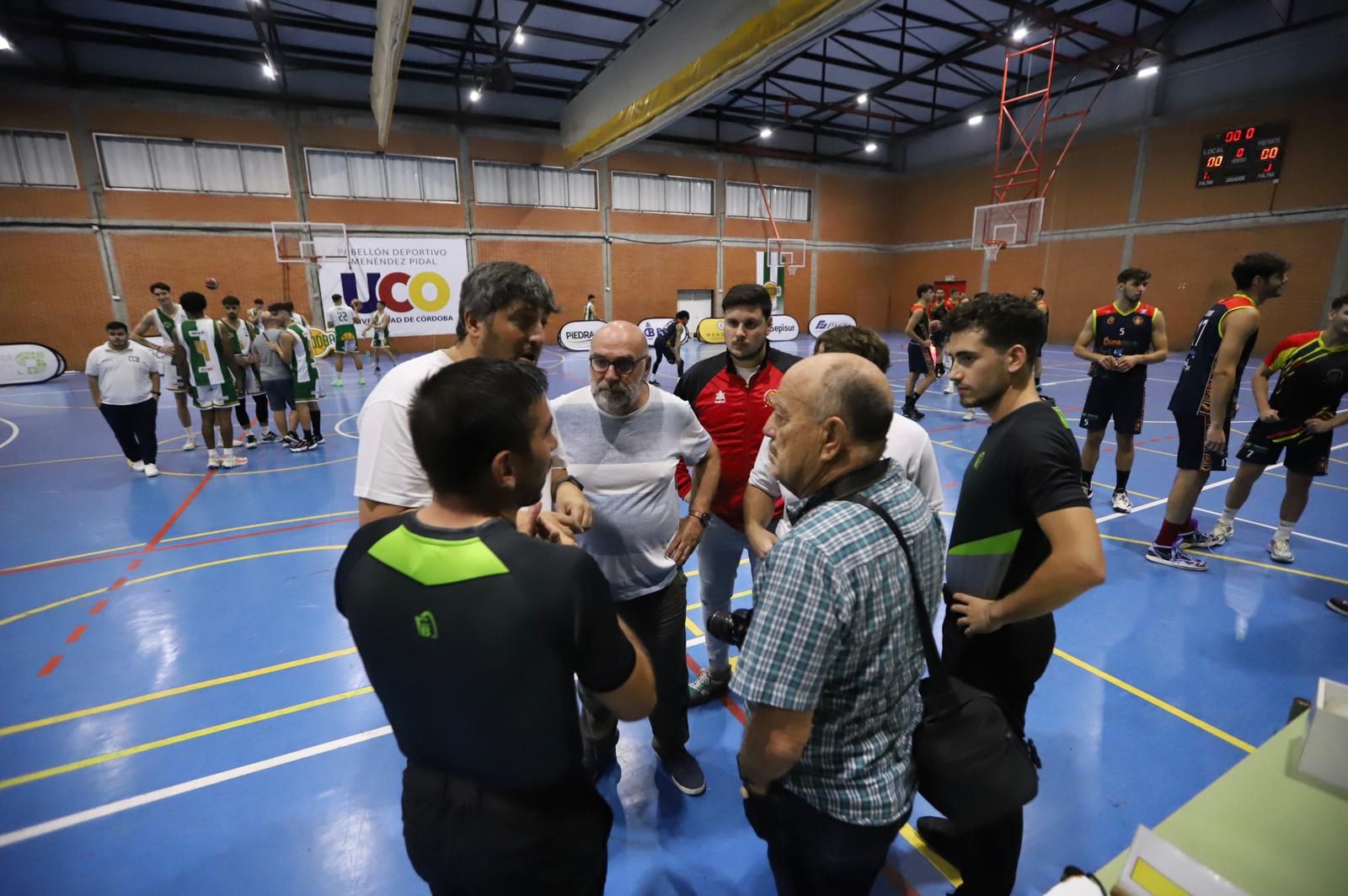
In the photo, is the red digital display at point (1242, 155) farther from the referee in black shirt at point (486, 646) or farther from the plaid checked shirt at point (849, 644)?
the referee in black shirt at point (486, 646)

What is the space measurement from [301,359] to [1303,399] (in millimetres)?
10492

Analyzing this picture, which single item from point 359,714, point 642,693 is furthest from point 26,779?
point 642,693

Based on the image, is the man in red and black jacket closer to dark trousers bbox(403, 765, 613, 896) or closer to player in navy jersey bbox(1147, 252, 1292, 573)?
dark trousers bbox(403, 765, 613, 896)

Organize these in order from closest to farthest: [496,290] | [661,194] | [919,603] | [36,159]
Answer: [919,603] < [496,290] < [36,159] < [661,194]

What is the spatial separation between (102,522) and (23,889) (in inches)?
194

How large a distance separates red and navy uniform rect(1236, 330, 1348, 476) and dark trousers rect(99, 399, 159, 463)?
36.1 ft

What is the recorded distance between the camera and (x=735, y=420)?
316 cm

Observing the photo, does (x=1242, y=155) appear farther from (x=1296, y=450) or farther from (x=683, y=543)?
(x=683, y=543)

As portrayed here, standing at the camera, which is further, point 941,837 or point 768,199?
point 768,199

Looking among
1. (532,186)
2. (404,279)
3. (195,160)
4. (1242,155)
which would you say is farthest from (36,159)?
(1242,155)

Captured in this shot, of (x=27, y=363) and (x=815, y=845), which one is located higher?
(x=27, y=363)

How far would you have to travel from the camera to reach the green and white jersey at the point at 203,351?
7.24m

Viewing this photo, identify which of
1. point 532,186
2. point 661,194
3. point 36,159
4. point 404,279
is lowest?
point 404,279

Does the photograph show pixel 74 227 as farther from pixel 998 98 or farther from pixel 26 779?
pixel 998 98
